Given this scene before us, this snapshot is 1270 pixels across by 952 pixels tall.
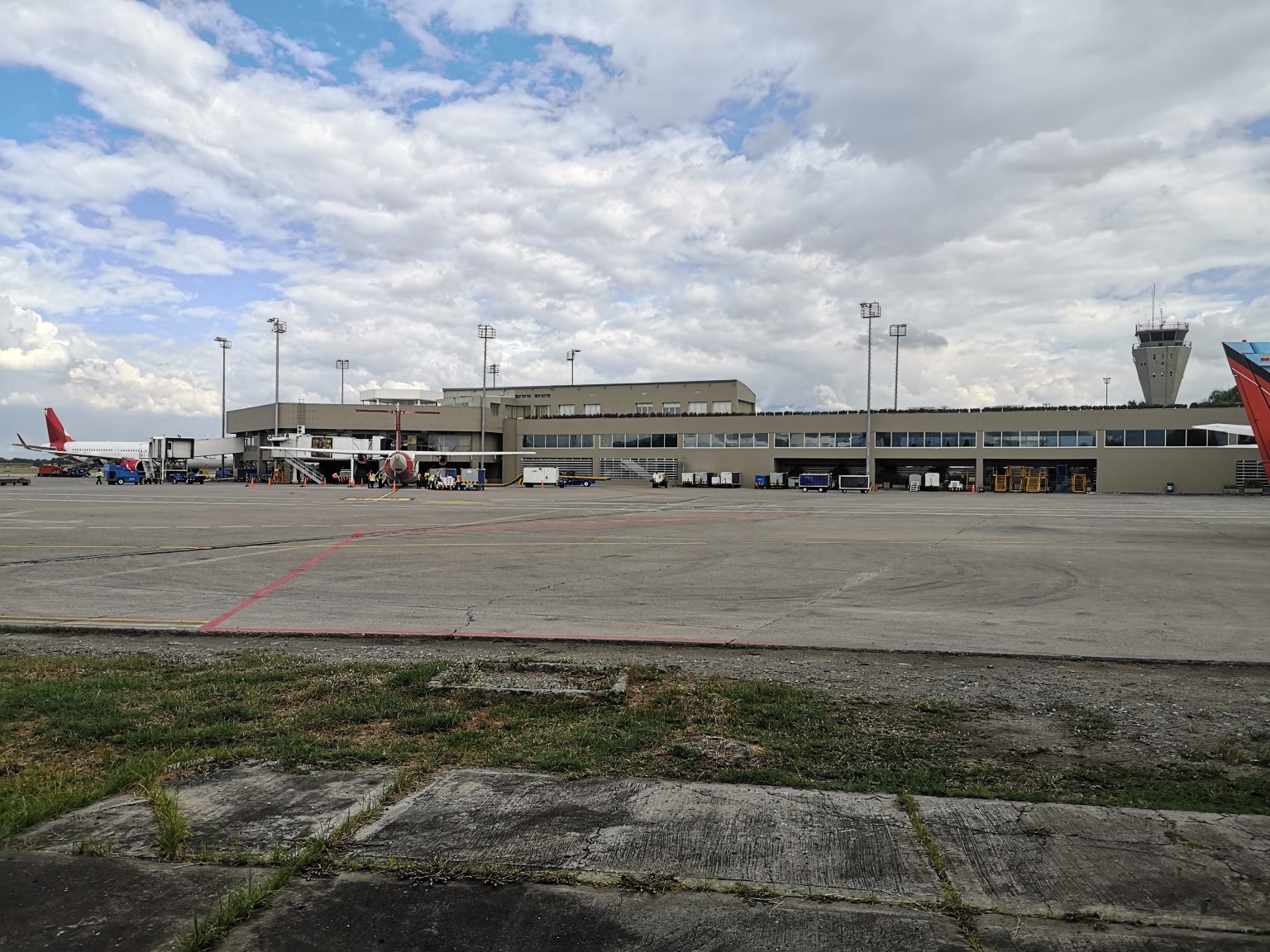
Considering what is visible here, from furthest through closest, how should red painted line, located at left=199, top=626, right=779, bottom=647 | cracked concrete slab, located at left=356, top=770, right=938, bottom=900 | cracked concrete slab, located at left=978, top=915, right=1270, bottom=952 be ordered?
red painted line, located at left=199, top=626, right=779, bottom=647 < cracked concrete slab, located at left=356, top=770, right=938, bottom=900 < cracked concrete slab, located at left=978, top=915, right=1270, bottom=952

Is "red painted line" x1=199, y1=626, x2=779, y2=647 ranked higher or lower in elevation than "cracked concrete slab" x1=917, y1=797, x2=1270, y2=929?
lower

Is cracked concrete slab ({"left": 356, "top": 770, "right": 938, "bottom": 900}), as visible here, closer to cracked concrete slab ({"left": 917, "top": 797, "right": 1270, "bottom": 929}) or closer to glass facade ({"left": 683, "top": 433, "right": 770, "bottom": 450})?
cracked concrete slab ({"left": 917, "top": 797, "right": 1270, "bottom": 929})

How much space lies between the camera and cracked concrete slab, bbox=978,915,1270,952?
3283 mm

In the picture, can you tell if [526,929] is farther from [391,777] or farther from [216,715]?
[216,715]

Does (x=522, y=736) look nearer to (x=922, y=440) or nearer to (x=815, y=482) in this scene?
(x=815, y=482)

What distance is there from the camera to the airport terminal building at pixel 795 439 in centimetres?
7388

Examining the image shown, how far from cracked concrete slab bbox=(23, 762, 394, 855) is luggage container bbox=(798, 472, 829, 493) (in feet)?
253

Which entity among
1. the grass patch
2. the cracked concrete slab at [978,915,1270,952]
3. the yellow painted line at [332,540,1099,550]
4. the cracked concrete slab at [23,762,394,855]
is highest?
the cracked concrete slab at [978,915,1270,952]

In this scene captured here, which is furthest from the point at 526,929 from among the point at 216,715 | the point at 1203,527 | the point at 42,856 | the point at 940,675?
the point at 1203,527

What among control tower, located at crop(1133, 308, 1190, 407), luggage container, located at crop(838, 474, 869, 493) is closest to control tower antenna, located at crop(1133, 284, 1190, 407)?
control tower, located at crop(1133, 308, 1190, 407)

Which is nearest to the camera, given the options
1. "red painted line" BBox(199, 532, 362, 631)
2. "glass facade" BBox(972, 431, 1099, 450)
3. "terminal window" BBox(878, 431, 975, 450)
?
"red painted line" BBox(199, 532, 362, 631)

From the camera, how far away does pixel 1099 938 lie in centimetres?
336

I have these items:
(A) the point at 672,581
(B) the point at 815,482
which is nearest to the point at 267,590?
(A) the point at 672,581

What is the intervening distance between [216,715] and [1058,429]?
85.1 metres
